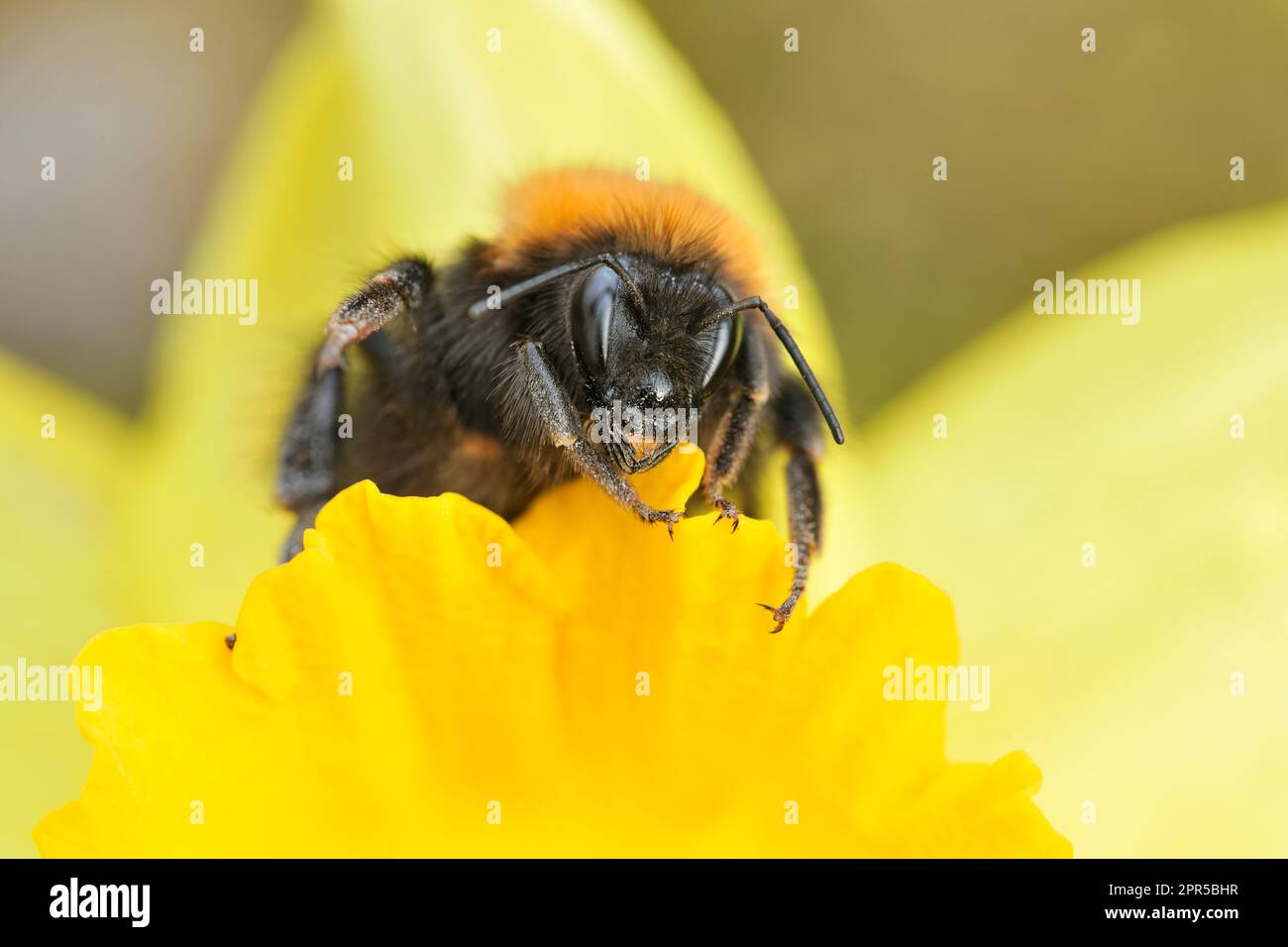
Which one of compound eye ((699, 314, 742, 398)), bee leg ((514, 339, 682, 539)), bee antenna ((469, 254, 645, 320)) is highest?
bee antenna ((469, 254, 645, 320))

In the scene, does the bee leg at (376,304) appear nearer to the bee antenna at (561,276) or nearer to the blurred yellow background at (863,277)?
the bee antenna at (561,276)

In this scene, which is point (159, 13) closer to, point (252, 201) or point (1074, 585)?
point (252, 201)

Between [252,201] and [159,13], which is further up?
[159,13]

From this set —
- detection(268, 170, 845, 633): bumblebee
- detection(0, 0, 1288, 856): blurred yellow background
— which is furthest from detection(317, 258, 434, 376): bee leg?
detection(0, 0, 1288, 856): blurred yellow background

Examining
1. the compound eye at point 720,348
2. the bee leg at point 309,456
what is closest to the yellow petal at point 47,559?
the bee leg at point 309,456

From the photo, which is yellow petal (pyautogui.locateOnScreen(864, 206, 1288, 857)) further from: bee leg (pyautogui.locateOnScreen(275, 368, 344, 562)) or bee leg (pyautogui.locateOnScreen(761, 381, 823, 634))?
bee leg (pyautogui.locateOnScreen(275, 368, 344, 562))

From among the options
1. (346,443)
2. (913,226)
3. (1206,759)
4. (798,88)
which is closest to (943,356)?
(913,226)

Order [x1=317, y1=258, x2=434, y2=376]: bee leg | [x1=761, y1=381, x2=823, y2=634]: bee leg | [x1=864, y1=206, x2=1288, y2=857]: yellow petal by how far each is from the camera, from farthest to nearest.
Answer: [x1=864, y1=206, x2=1288, y2=857]: yellow petal → [x1=761, y1=381, x2=823, y2=634]: bee leg → [x1=317, y1=258, x2=434, y2=376]: bee leg
